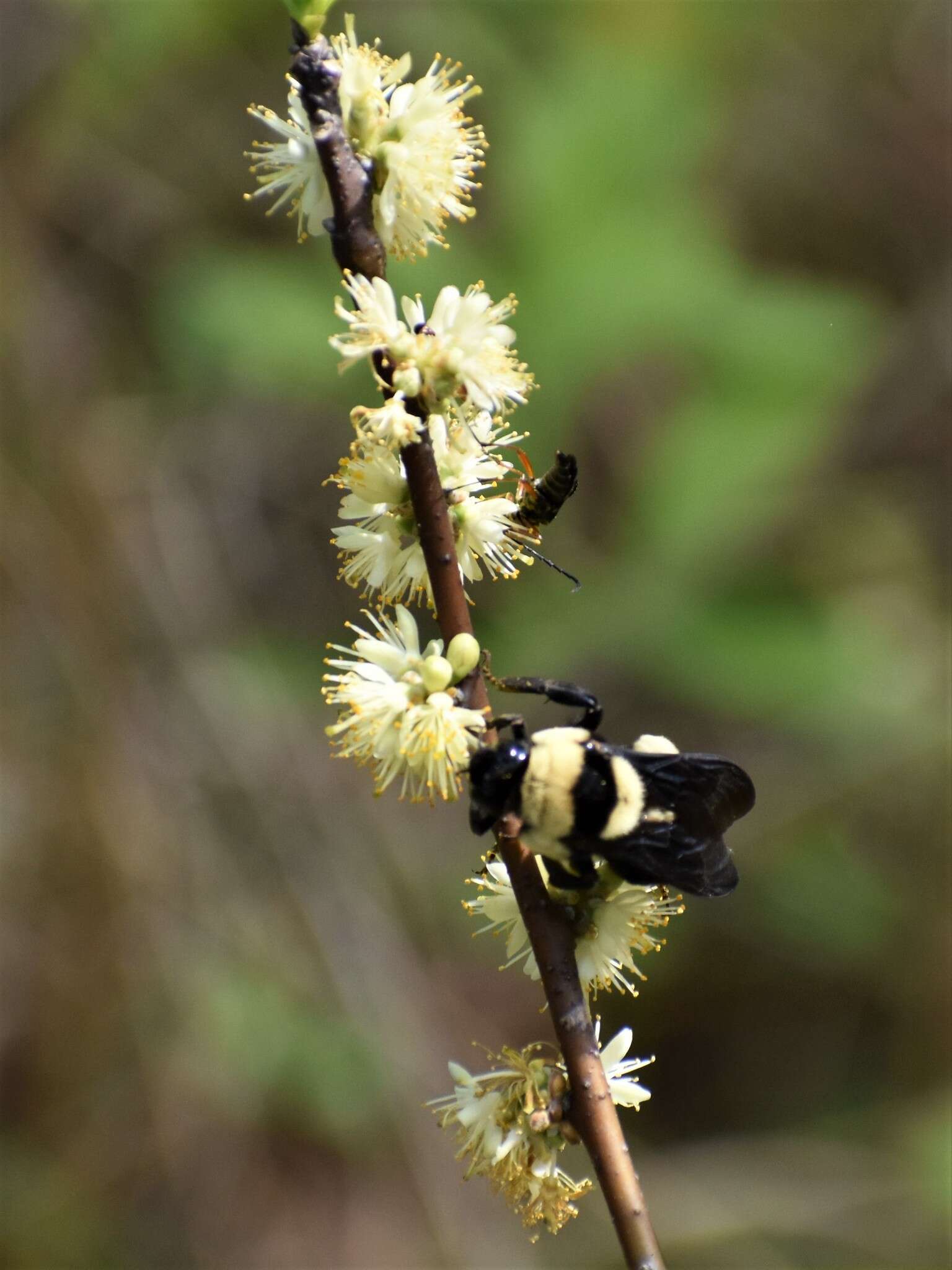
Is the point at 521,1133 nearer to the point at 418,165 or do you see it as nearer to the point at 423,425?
the point at 423,425

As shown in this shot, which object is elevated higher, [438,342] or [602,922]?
[438,342]

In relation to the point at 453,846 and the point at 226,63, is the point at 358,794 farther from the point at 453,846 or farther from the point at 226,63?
the point at 226,63

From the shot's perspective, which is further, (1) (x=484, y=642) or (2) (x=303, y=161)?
(1) (x=484, y=642)

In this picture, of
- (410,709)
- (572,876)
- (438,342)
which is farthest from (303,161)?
(572,876)

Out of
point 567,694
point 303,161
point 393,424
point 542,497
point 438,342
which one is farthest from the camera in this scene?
point 542,497

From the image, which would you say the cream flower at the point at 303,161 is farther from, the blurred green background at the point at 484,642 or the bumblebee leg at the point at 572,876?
the blurred green background at the point at 484,642

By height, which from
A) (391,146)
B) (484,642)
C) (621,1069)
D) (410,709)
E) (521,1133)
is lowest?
(521,1133)

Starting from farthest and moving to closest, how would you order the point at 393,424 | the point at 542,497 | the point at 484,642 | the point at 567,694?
the point at 484,642, the point at 542,497, the point at 567,694, the point at 393,424

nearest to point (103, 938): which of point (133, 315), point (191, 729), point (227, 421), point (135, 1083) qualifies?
point (135, 1083)
